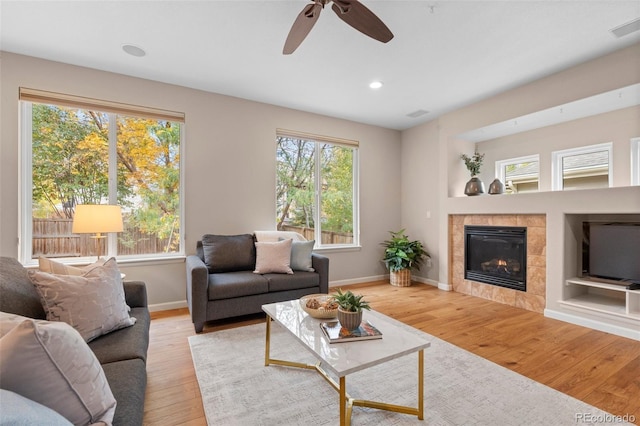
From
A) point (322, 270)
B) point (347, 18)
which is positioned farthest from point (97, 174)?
point (347, 18)

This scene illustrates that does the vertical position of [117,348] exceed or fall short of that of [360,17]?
it falls short

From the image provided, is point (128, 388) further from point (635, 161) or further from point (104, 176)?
point (635, 161)

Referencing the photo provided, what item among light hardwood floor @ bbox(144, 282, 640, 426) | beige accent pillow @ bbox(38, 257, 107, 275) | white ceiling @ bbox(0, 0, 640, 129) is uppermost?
white ceiling @ bbox(0, 0, 640, 129)

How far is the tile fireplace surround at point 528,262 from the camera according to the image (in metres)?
3.44

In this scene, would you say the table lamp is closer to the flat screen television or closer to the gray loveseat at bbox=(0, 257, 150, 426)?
the gray loveseat at bbox=(0, 257, 150, 426)

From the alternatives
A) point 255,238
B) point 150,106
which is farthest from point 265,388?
point 150,106

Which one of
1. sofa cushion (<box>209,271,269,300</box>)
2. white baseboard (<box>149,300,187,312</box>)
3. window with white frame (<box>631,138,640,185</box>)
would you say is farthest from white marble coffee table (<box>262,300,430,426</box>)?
window with white frame (<box>631,138,640,185</box>)

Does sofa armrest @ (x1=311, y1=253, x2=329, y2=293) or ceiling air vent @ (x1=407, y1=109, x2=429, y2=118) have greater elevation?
ceiling air vent @ (x1=407, y1=109, x2=429, y2=118)

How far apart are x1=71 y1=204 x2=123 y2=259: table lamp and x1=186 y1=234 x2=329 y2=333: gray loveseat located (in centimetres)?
80

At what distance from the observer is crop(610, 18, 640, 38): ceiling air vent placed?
2.33 metres

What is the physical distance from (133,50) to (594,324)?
5.31 metres

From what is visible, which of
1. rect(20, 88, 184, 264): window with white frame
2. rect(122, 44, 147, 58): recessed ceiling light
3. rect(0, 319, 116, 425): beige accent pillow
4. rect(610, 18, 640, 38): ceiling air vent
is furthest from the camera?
rect(20, 88, 184, 264): window with white frame

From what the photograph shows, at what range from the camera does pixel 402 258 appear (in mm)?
4613

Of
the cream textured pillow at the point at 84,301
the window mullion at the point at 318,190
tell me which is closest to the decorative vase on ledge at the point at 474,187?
the window mullion at the point at 318,190
